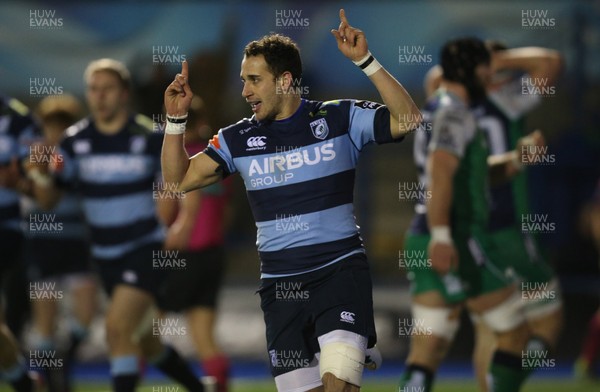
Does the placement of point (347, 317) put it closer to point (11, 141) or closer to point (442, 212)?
point (442, 212)

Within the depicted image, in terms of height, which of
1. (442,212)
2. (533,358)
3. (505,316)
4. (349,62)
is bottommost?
(533,358)

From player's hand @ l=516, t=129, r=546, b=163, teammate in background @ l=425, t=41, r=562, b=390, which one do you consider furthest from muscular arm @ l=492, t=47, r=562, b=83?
player's hand @ l=516, t=129, r=546, b=163

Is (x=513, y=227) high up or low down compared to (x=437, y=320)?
up

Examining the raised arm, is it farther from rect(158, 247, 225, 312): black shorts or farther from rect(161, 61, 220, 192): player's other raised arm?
rect(158, 247, 225, 312): black shorts

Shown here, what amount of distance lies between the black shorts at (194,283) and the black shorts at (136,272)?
1.05m

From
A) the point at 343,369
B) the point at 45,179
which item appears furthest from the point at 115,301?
the point at 343,369

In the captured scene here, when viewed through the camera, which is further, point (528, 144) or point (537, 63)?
point (537, 63)

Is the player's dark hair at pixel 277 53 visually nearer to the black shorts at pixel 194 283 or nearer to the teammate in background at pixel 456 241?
the teammate in background at pixel 456 241

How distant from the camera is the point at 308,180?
589cm

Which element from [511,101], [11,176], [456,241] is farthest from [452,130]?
[11,176]

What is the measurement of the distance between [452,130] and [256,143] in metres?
1.76

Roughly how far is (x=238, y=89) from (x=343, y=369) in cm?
1296

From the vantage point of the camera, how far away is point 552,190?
660 inches

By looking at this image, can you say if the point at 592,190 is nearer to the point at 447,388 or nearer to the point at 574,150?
the point at 574,150
